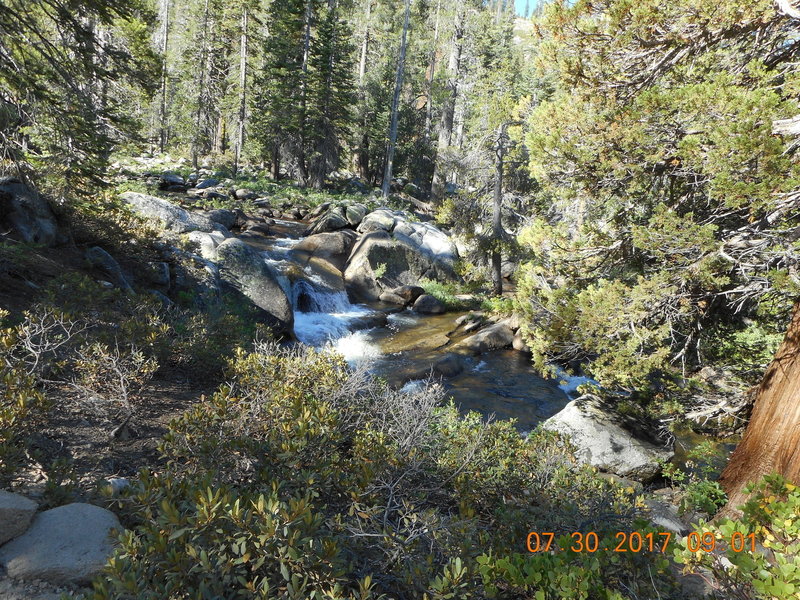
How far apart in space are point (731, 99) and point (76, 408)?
773 cm

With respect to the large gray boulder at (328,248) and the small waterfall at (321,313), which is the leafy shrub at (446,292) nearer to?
the small waterfall at (321,313)

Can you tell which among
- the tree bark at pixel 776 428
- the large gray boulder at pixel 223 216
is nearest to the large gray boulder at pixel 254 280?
the large gray boulder at pixel 223 216

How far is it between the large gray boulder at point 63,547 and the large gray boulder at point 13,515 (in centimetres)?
4

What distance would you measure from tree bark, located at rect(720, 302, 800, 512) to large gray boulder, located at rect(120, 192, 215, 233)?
12.0 metres

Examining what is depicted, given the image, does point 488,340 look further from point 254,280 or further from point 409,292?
point 254,280

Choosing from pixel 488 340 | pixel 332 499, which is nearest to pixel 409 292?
pixel 488 340

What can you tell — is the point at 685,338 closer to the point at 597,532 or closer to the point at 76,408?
the point at 597,532

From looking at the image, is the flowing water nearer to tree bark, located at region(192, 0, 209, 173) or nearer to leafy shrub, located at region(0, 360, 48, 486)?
leafy shrub, located at region(0, 360, 48, 486)

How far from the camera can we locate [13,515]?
2.65m

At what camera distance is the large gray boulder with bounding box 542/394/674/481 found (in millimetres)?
7453

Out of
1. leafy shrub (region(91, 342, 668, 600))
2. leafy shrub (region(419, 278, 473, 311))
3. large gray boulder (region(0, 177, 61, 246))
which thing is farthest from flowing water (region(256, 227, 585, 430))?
large gray boulder (region(0, 177, 61, 246))

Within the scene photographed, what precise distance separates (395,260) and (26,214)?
40.1 ft

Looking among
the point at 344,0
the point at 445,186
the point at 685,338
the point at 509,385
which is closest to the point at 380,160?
the point at 445,186

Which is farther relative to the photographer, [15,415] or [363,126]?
[363,126]
